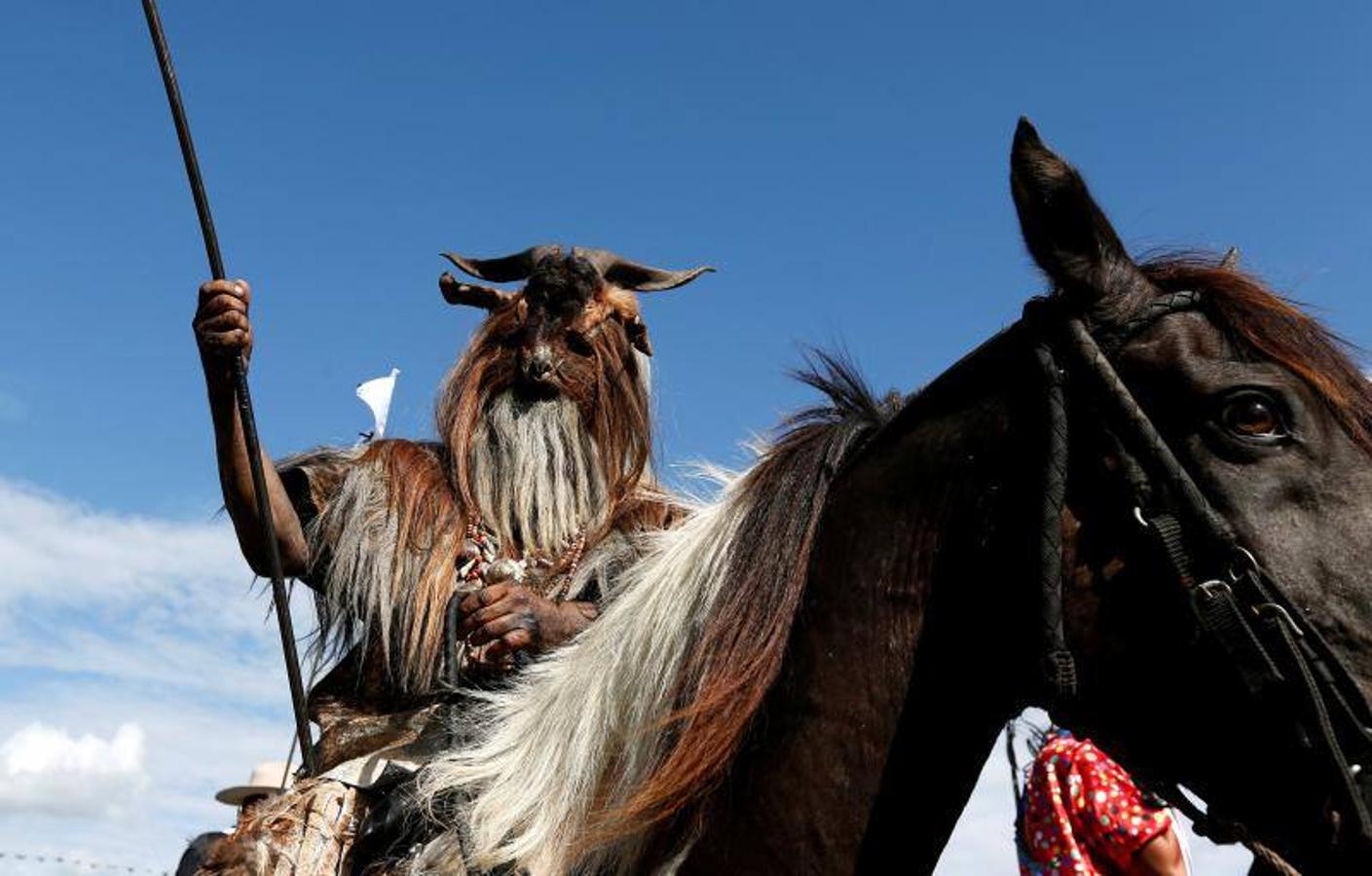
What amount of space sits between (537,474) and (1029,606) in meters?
1.69

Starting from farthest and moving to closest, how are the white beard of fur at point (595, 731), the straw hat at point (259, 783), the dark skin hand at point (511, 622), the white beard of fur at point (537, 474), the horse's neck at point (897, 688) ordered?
the straw hat at point (259, 783) → the white beard of fur at point (537, 474) → the dark skin hand at point (511, 622) → the white beard of fur at point (595, 731) → the horse's neck at point (897, 688)

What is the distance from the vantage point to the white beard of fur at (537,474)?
3434 mm

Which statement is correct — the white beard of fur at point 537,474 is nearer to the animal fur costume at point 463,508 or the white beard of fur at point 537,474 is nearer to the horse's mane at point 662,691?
the animal fur costume at point 463,508

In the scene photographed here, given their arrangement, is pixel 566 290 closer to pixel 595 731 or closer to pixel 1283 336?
pixel 595 731

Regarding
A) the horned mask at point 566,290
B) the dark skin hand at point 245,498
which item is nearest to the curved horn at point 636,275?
the horned mask at point 566,290

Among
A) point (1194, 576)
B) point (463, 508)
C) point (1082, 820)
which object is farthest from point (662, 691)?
point (1082, 820)

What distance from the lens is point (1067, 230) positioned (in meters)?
2.23

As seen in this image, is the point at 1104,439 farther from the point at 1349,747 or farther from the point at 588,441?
the point at 588,441

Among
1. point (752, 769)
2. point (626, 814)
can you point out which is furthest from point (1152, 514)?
point (626, 814)

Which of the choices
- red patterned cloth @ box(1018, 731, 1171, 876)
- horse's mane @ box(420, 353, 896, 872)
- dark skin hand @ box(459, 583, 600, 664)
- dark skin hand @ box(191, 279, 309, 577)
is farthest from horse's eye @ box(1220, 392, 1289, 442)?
red patterned cloth @ box(1018, 731, 1171, 876)

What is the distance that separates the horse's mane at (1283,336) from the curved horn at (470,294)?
2.16 meters

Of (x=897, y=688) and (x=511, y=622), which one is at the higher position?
(x=511, y=622)

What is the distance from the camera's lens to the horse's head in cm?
184

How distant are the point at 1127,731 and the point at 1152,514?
1.18 ft
